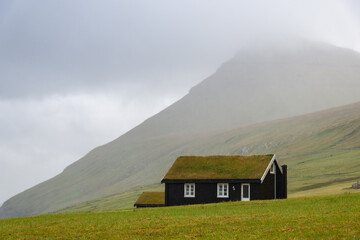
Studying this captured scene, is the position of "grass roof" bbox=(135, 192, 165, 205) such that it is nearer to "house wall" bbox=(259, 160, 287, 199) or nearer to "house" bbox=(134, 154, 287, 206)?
"house" bbox=(134, 154, 287, 206)

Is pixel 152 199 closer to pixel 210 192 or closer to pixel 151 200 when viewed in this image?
pixel 151 200

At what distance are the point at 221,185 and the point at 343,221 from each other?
114 feet

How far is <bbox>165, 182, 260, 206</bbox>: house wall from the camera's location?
65.8 meters

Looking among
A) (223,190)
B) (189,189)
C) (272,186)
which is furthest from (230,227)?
(272,186)

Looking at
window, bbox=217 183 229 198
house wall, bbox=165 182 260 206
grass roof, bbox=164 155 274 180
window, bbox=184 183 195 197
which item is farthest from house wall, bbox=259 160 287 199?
window, bbox=184 183 195 197

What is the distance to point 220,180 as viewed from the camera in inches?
2625

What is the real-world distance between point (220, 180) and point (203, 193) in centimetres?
293

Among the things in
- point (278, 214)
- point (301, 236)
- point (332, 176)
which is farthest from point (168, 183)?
point (332, 176)

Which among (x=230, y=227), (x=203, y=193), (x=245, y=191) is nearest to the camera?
(x=230, y=227)

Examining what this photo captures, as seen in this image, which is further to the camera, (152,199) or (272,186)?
(152,199)

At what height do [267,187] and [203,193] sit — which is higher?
[267,187]

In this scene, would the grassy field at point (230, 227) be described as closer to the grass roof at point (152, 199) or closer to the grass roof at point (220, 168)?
the grass roof at point (220, 168)

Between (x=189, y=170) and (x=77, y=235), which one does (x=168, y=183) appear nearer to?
(x=189, y=170)

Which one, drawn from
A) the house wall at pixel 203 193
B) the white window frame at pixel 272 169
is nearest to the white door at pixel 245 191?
the house wall at pixel 203 193
